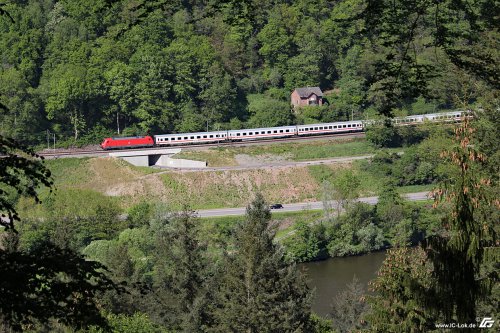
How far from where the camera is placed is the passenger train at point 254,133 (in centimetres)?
4634

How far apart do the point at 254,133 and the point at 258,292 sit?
29430 millimetres

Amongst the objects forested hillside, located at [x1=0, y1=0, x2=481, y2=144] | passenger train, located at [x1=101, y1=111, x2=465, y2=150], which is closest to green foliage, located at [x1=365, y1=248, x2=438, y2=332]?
forested hillside, located at [x1=0, y1=0, x2=481, y2=144]

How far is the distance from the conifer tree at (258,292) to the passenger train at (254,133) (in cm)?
2726

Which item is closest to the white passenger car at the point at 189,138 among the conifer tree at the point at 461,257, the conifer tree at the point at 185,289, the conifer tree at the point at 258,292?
the conifer tree at the point at 185,289

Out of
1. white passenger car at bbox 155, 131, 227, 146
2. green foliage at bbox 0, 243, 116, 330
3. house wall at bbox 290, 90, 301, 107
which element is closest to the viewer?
green foliage at bbox 0, 243, 116, 330

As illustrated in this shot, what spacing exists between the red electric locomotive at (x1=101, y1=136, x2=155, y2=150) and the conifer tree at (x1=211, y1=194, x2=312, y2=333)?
27137mm

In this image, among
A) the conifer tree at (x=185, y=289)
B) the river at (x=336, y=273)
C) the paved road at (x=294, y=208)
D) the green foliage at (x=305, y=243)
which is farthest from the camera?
the paved road at (x=294, y=208)

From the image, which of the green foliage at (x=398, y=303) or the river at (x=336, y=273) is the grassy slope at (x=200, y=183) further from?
the green foliage at (x=398, y=303)

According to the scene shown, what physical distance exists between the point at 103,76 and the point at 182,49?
4.95 metres

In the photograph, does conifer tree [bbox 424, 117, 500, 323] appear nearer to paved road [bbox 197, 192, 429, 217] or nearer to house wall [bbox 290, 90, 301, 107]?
paved road [bbox 197, 192, 429, 217]

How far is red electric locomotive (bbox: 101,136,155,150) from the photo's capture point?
46.1 m

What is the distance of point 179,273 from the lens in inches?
813

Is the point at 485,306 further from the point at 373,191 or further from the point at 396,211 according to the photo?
the point at 373,191

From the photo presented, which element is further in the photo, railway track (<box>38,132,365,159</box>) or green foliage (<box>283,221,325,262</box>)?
railway track (<box>38,132,365,159</box>)
